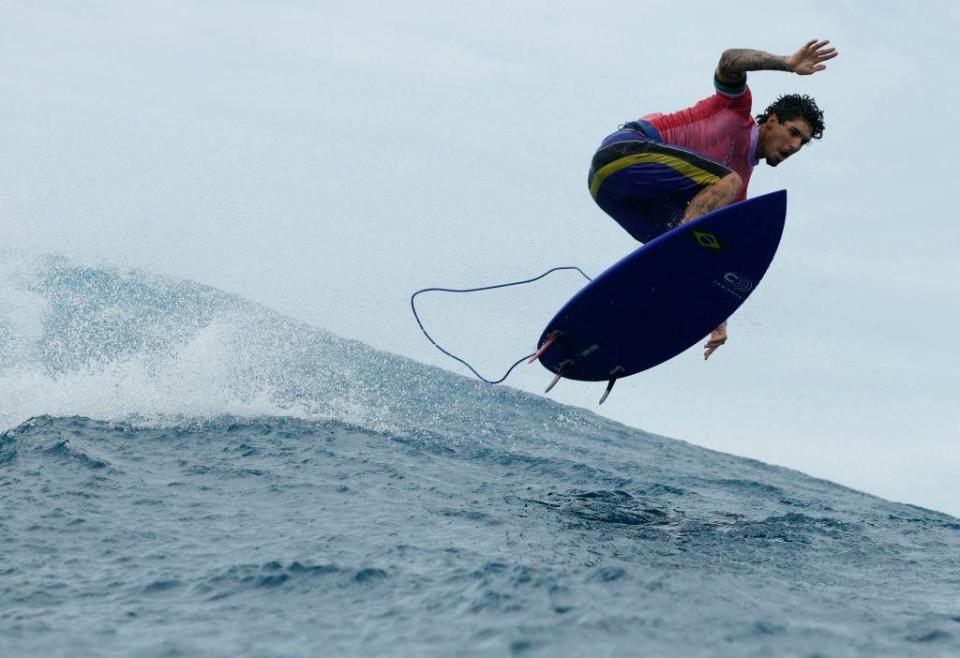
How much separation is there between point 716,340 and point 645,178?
1.94 metres

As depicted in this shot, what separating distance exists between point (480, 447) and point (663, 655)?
27.3 feet

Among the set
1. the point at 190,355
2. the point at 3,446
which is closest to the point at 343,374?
the point at 190,355

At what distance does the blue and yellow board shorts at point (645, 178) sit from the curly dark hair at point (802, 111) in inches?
32.4

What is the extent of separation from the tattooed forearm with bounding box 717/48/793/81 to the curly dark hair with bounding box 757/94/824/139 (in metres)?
0.67

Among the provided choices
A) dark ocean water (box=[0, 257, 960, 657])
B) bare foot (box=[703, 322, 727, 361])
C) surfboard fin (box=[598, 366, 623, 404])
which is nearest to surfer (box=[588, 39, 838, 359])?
bare foot (box=[703, 322, 727, 361])

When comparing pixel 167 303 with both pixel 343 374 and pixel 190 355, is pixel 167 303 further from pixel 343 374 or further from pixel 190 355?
pixel 190 355

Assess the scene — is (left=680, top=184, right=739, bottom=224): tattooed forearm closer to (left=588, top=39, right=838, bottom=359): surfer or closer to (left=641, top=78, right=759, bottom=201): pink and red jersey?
(left=588, top=39, right=838, bottom=359): surfer

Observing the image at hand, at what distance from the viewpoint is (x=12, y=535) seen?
7457 mm

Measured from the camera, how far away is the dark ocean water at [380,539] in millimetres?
5535

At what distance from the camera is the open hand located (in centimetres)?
812

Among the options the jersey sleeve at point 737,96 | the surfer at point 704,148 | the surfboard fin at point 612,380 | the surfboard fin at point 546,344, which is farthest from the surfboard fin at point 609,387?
the jersey sleeve at point 737,96

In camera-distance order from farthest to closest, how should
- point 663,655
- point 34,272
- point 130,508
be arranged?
point 34,272
point 130,508
point 663,655

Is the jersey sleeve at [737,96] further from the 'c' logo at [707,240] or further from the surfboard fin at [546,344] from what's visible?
the surfboard fin at [546,344]

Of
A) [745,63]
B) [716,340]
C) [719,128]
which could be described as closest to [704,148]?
[719,128]
